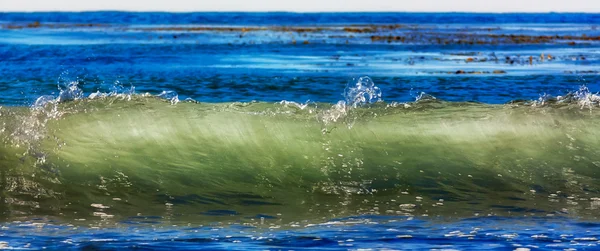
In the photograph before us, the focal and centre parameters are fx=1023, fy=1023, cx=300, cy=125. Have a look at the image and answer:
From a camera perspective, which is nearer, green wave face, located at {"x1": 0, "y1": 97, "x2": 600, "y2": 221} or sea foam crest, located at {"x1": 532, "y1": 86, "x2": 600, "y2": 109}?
green wave face, located at {"x1": 0, "y1": 97, "x2": 600, "y2": 221}

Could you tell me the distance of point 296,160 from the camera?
10.8 m

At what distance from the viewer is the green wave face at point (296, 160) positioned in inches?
368

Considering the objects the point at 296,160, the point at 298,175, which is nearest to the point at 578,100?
the point at 296,160

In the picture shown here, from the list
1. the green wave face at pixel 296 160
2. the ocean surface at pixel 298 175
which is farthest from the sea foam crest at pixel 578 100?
the green wave face at pixel 296 160

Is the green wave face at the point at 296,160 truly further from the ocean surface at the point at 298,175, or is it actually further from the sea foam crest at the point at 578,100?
the sea foam crest at the point at 578,100

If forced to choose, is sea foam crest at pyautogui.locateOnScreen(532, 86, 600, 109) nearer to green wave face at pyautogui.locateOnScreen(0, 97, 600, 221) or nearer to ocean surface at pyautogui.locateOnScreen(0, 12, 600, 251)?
ocean surface at pyautogui.locateOnScreen(0, 12, 600, 251)

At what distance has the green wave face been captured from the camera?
934 cm

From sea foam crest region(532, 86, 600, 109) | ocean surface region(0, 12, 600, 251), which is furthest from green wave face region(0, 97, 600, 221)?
sea foam crest region(532, 86, 600, 109)

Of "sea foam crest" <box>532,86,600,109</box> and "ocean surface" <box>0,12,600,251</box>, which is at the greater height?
"sea foam crest" <box>532,86,600,109</box>

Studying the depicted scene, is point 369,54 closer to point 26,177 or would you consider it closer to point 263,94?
→ point 263,94

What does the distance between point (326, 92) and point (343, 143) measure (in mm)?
11639

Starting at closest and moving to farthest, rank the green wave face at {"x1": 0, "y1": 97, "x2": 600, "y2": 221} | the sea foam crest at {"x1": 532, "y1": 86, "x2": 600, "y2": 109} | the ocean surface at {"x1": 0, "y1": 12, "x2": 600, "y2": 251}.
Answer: the ocean surface at {"x1": 0, "y1": 12, "x2": 600, "y2": 251}, the green wave face at {"x1": 0, "y1": 97, "x2": 600, "y2": 221}, the sea foam crest at {"x1": 532, "y1": 86, "x2": 600, "y2": 109}

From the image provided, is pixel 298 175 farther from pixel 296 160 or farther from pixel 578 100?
pixel 578 100

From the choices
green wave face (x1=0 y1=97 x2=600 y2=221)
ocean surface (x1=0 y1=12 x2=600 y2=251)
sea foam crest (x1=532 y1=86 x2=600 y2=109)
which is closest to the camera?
ocean surface (x1=0 y1=12 x2=600 y2=251)
